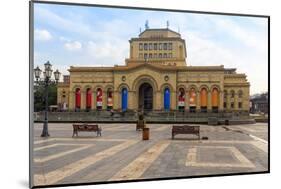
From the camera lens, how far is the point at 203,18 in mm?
8117

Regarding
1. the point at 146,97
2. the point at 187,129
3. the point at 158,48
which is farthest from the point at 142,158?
the point at 187,129

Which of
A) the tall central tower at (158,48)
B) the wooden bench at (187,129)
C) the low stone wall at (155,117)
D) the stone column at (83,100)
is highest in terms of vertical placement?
the tall central tower at (158,48)

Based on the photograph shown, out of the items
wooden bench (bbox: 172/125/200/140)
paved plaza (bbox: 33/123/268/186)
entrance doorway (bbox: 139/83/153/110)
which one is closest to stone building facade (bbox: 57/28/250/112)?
entrance doorway (bbox: 139/83/153/110)

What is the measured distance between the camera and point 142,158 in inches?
318

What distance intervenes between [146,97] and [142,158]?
340 cm

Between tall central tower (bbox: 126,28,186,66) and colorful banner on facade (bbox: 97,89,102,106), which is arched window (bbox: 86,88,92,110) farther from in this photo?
tall central tower (bbox: 126,28,186,66)

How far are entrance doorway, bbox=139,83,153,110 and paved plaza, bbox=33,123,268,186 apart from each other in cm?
104

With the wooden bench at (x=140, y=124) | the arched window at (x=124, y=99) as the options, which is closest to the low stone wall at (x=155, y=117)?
the wooden bench at (x=140, y=124)

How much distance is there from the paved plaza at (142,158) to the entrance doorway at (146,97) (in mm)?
1036

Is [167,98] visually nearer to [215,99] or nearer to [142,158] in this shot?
[215,99]

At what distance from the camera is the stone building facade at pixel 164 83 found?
27.6ft

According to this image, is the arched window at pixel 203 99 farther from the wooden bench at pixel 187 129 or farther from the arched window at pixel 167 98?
the wooden bench at pixel 187 129

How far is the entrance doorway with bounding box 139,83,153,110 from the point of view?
10.5m
